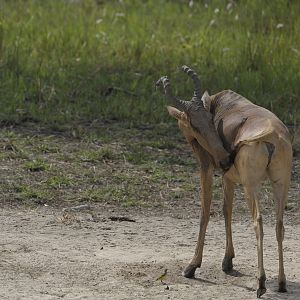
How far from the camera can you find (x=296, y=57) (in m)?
12.7

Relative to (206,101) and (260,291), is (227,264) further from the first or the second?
(206,101)

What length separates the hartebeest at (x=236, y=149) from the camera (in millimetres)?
6613

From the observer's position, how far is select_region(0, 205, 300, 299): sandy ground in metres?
6.79

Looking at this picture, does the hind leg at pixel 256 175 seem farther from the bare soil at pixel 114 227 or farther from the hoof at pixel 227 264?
the hoof at pixel 227 264

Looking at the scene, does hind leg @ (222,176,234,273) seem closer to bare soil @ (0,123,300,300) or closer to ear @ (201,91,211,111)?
bare soil @ (0,123,300,300)

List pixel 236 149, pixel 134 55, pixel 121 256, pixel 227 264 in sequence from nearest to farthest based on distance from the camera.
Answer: pixel 236 149, pixel 227 264, pixel 121 256, pixel 134 55

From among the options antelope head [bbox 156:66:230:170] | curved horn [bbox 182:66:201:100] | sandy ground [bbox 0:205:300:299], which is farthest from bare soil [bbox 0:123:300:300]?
curved horn [bbox 182:66:201:100]

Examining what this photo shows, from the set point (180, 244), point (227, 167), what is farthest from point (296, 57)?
point (227, 167)

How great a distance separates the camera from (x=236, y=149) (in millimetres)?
6805

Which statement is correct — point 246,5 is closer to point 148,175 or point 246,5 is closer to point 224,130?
point 148,175

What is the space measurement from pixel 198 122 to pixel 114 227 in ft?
5.46

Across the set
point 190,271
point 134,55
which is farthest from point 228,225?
point 134,55

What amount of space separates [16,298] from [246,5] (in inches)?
335

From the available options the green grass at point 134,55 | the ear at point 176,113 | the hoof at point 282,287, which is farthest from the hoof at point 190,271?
the green grass at point 134,55
